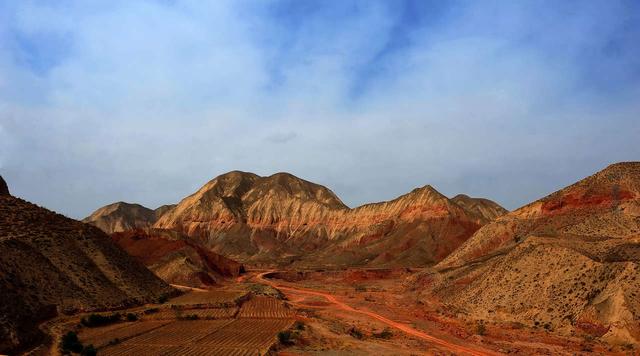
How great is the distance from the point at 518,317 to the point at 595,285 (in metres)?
6.15

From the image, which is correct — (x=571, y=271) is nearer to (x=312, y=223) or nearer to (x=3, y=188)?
(x=3, y=188)

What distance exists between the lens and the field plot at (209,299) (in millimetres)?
46062

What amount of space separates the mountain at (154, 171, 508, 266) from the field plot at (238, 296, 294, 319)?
4964 cm

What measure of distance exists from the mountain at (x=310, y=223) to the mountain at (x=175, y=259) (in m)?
29.6

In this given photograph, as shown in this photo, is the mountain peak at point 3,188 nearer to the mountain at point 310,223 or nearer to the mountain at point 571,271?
the mountain at point 571,271

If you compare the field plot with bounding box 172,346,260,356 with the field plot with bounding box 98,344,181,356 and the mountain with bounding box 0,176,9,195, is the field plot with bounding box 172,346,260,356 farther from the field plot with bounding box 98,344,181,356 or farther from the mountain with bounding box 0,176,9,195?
the mountain with bounding box 0,176,9,195

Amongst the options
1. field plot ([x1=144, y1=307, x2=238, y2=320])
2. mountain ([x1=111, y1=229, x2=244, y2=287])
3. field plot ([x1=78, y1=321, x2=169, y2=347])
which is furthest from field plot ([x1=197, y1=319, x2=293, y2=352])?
mountain ([x1=111, y1=229, x2=244, y2=287])

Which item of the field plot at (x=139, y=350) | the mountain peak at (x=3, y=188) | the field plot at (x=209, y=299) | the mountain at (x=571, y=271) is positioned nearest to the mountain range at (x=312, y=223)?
the mountain at (x=571, y=271)

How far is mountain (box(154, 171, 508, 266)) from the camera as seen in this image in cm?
10581

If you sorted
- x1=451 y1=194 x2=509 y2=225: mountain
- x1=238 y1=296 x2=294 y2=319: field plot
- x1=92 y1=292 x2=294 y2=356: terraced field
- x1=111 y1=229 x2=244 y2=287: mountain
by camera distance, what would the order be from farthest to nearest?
1. x1=451 y1=194 x2=509 y2=225: mountain
2. x1=111 y1=229 x2=244 y2=287: mountain
3. x1=238 y1=296 x2=294 y2=319: field plot
4. x1=92 y1=292 x2=294 y2=356: terraced field

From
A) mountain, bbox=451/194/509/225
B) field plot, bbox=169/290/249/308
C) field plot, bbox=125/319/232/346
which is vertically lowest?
field plot, bbox=125/319/232/346

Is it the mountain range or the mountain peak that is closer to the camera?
the mountain peak

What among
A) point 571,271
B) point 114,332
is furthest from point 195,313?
point 571,271

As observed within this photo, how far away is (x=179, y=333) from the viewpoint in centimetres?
3434
